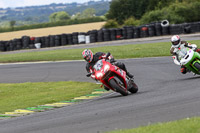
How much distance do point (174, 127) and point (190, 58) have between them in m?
7.05

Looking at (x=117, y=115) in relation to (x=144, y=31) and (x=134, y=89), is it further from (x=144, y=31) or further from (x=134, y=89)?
(x=144, y=31)

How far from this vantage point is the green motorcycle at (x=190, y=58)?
13.0m

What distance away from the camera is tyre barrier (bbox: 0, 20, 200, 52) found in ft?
115

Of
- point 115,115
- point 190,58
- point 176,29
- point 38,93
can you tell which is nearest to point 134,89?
point 190,58

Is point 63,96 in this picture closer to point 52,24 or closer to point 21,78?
point 21,78

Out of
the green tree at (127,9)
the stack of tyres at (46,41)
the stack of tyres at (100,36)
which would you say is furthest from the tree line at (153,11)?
the stack of tyres at (46,41)

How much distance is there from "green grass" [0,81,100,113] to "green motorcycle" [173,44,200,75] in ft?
10.8

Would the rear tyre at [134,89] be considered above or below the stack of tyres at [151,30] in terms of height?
above

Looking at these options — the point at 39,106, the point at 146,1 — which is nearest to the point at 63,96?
the point at 39,106

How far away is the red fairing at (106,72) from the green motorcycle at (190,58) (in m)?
2.64

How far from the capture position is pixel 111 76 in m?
11.3

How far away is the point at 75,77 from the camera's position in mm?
18766

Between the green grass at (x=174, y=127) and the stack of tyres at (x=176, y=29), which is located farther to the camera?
the stack of tyres at (x=176, y=29)

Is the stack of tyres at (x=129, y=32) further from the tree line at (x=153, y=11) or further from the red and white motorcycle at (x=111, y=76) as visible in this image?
the red and white motorcycle at (x=111, y=76)
